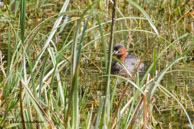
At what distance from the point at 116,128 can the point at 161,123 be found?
1.19m

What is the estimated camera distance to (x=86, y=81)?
350cm

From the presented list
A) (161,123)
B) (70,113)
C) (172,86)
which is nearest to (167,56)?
(172,86)

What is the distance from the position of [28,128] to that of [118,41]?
17.7 feet

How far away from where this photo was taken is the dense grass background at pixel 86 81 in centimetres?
295

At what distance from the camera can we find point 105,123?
2.95 meters

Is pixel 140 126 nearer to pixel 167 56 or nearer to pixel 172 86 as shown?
pixel 172 86

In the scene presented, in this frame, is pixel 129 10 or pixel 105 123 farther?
pixel 129 10

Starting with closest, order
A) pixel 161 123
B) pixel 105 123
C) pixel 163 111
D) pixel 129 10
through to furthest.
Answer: pixel 105 123 < pixel 161 123 < pixel 163 111 < pixel 129 10

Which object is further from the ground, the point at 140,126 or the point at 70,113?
the point at 70,113

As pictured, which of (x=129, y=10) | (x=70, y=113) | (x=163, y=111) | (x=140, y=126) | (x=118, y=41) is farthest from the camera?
(x=118, y=41)

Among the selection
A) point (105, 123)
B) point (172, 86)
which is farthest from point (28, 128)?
point (172, 86)

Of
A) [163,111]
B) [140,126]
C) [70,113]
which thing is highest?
[70,113]

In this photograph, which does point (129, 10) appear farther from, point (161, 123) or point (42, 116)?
point (42, 116)

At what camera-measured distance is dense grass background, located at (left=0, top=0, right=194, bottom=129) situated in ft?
9.69
